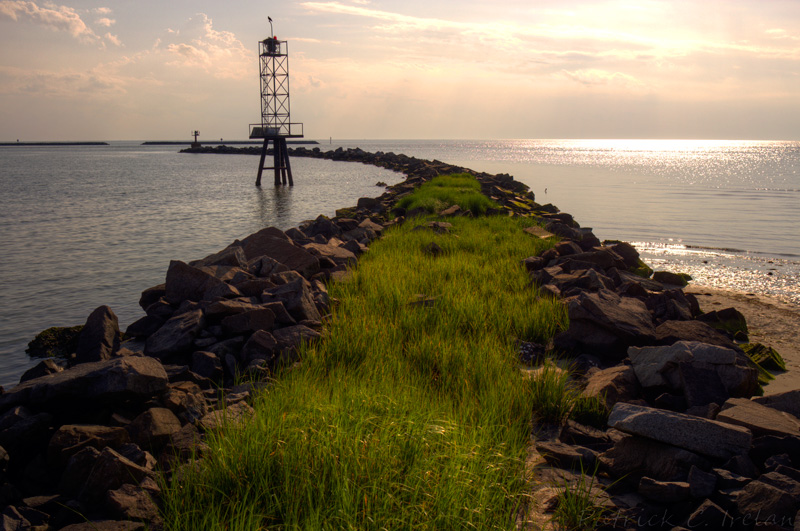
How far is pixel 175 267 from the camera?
752 centimetres

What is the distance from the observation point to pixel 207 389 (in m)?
4.93

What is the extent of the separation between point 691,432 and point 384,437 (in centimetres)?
198

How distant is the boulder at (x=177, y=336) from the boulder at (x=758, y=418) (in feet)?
16.7

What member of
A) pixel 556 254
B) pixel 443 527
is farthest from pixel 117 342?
pixel 556 254

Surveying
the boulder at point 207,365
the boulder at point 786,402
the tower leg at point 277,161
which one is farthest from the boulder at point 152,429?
the tower leg at point 277,161

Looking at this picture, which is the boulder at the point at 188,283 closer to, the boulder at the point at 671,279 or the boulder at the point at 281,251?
the boulder at the point at 281,251

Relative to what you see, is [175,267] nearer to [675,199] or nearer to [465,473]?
[465,473]

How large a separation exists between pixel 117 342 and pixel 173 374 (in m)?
2.00

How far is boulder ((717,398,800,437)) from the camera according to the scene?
138 inches

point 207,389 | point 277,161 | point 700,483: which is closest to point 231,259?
point 207,389

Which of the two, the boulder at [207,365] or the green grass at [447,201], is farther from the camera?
the green grass at [447,201]

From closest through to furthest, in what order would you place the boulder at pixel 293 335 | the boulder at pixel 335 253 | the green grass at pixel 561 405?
the green grass at pixel 561 405
the boulder at pixel 293 335
the boulder at pixel 335 253

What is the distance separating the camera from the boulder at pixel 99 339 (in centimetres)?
596

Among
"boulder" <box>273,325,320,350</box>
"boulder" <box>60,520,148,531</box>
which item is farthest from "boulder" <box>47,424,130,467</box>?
"boulder" <box>273,325,320,350</box>
